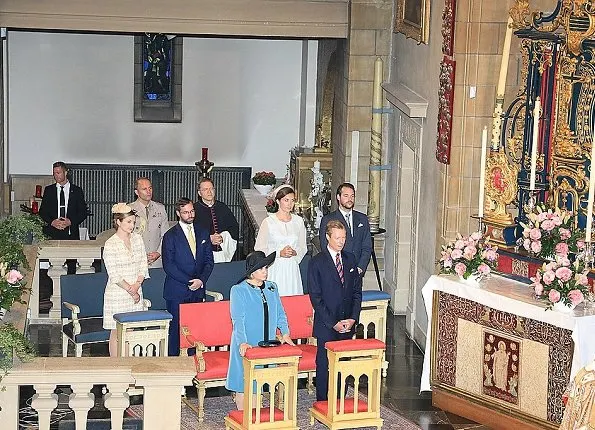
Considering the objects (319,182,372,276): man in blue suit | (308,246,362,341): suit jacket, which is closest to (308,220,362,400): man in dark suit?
(308,246,362,341): suit jacket

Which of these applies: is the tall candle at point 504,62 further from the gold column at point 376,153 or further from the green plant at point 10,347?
the green plant at point 10,347

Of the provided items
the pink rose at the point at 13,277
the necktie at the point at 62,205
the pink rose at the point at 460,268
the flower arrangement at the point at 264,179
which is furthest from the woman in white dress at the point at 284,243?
the flower arrangement at the point at 264,179

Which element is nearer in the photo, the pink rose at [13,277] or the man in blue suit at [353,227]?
the pink rose at [13,277]

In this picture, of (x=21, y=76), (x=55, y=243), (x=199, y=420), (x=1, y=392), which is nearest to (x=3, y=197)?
(x=21, y=76)

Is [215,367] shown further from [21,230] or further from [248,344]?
[21,230]

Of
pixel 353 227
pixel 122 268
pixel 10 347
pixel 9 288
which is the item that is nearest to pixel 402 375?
pixel 353 227

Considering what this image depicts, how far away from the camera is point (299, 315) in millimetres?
12773

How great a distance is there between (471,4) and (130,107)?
955 centimetres

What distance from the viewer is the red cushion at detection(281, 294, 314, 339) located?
1273 cm

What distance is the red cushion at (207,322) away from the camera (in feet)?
40.2

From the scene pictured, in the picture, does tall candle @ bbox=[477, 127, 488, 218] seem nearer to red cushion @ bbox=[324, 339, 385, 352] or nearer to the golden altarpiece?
the golden altarpiece

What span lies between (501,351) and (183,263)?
119 inches

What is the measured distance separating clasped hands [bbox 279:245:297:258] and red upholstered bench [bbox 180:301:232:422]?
3.79ft

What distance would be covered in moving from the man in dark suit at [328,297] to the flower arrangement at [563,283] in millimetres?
1590
